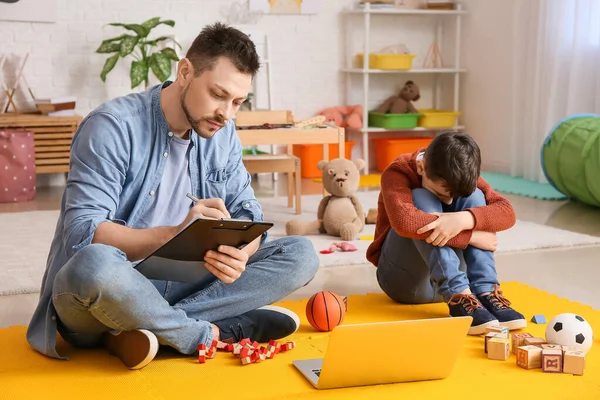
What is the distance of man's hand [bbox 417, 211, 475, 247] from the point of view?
2215 millimetres

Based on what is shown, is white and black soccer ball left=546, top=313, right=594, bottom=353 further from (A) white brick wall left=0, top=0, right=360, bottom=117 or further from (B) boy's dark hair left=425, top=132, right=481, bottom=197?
(A) white brick wall left=0, top=0, right=360, bottom=117

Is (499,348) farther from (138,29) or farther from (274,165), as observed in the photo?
(138,29)

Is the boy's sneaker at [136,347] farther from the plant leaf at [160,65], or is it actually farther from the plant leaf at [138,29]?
the plant leaf at [138,29]

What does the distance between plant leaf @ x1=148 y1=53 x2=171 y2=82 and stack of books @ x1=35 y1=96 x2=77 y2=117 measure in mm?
509

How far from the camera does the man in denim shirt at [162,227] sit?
1.82m

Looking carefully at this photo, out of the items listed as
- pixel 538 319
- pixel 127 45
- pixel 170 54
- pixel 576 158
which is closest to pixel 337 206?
pixel 576 158

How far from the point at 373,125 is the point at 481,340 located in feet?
13.0

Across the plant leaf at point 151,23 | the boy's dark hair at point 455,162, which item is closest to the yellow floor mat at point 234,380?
the boy's dark hair at point 455,162

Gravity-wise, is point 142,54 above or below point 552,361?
above

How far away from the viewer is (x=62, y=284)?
1818mm

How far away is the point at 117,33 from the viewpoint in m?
5.34

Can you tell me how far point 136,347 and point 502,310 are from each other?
949 millimetres

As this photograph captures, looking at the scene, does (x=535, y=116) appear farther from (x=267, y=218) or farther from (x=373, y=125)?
(x=267, y=218)

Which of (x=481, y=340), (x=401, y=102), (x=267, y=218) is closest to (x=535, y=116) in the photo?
(x=401, y=102)
